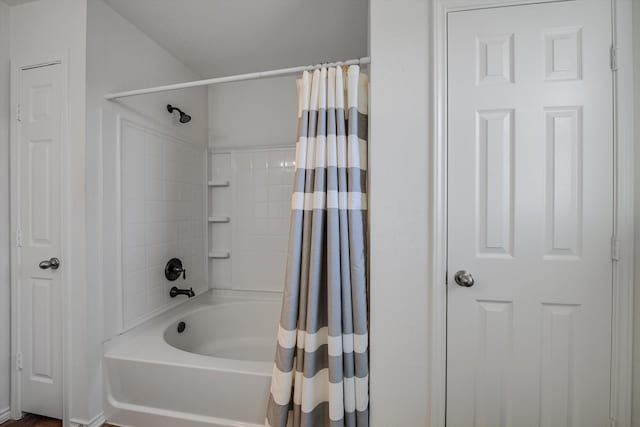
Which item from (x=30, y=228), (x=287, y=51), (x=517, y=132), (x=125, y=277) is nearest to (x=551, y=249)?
(x=517, y=132)

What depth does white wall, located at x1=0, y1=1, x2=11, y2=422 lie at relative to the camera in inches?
59.2

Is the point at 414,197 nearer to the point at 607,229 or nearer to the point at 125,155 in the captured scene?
the point at 607,229

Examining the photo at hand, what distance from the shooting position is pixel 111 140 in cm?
155

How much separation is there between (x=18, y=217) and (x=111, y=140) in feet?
2.28

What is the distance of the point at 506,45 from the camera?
108 centimetres

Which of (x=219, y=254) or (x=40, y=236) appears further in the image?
(x=219, y=254)

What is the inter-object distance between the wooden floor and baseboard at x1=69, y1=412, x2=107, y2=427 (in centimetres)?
3

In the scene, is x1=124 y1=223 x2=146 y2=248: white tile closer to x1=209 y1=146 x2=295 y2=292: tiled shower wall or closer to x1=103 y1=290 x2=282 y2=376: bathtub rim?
x1=103 y1=290 x2=282 y2=376: bathtub rim

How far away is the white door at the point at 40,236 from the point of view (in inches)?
57.4

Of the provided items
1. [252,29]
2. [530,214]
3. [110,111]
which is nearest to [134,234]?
[110,111]

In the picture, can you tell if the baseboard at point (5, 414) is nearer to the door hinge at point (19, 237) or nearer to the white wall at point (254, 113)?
the door hinge at point (19, 237)

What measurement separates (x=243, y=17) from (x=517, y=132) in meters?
1.69

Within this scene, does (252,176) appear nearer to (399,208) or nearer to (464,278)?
(399,208)

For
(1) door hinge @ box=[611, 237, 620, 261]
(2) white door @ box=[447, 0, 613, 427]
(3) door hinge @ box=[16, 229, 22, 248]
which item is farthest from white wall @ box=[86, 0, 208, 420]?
(1) door hinge @ box=[611, 237, 620, 261]
